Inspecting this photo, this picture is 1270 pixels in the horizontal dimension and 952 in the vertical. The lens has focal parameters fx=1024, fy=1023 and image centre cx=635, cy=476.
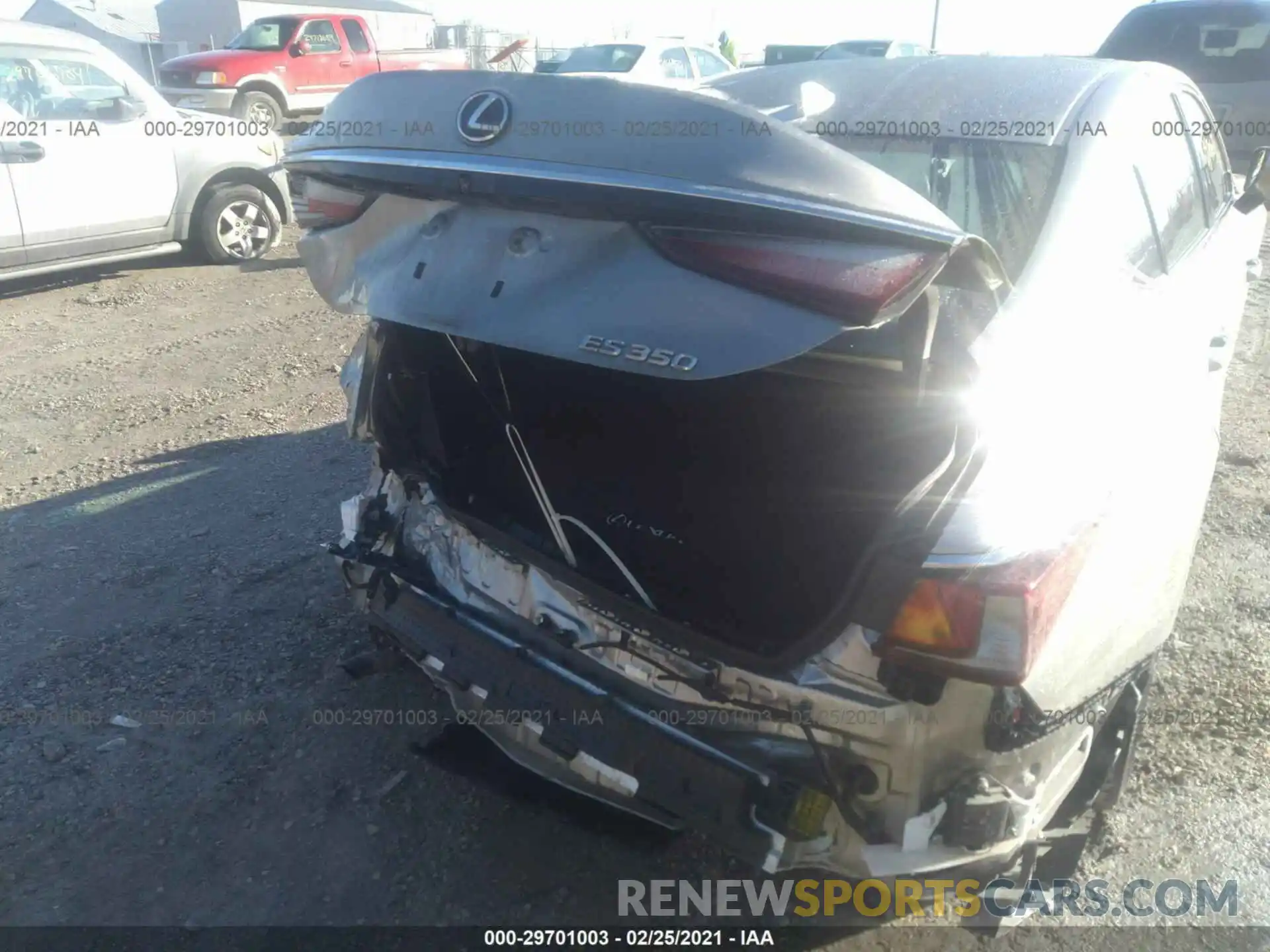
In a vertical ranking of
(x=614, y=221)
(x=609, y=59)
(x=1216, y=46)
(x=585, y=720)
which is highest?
(x=609, y=59)

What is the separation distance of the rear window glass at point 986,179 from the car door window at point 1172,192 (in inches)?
16.9

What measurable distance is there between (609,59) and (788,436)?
45.8 ft

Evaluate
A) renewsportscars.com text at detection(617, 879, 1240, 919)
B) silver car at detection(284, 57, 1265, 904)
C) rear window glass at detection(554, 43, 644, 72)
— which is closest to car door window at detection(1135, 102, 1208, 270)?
silver car at detection(284, 57, 1265, 904)

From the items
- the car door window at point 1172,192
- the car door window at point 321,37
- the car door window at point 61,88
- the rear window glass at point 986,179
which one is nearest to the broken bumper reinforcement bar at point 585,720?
the rear window glass at point 986,179

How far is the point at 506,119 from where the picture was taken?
6.67ft

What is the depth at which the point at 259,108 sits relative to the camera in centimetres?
1642

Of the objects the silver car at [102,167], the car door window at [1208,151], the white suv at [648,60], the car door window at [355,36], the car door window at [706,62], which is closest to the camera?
the car door window at [1208,151]

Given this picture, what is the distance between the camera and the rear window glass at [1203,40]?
998cm

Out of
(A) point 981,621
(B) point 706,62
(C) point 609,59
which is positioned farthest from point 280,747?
(B) point 706,62

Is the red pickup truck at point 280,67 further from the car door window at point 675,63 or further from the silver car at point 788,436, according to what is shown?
the silver car at point 788,436

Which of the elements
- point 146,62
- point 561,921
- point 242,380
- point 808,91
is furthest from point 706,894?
point 146,62

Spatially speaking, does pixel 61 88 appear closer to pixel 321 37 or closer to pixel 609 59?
pixel 609 59

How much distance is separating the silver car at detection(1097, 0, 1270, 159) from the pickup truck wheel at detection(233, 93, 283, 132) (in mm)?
12365

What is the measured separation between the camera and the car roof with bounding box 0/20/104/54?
7.27 m
